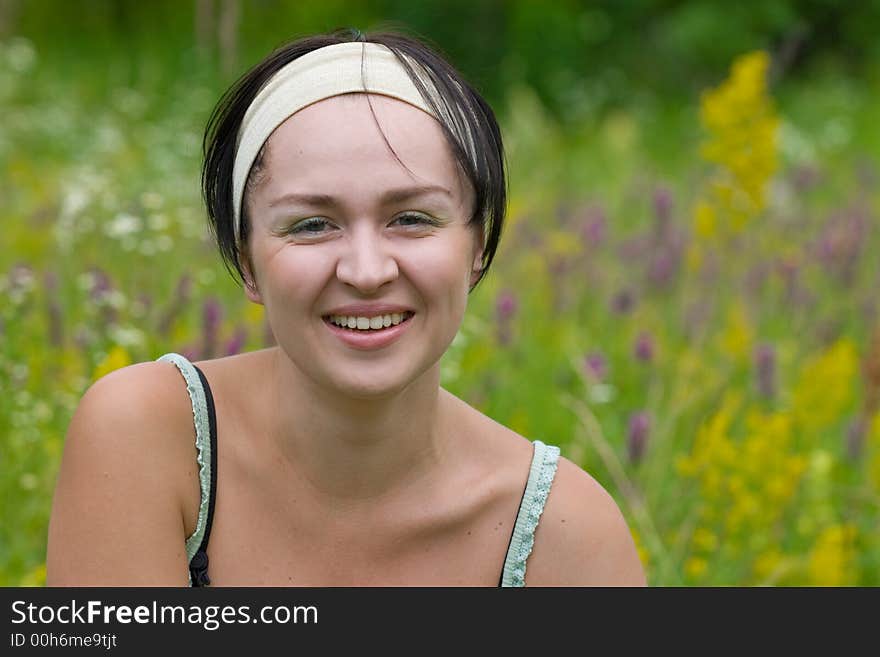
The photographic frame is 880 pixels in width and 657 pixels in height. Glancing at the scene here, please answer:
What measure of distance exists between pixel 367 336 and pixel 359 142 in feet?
0.85

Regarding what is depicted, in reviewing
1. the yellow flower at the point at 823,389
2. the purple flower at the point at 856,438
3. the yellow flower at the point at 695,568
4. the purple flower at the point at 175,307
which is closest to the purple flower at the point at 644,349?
the yellow flower at the point at 823,389

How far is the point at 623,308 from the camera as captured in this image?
3773 mm

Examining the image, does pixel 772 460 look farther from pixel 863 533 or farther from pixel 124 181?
pixel 124 181

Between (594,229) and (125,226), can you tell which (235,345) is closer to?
(125,226)

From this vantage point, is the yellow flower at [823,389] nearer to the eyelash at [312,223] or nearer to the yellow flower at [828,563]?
the yellow flower at [828,563]

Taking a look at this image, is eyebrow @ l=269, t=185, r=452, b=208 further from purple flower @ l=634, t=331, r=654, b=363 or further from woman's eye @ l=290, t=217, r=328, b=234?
purple flower @ l=634, t=331, r=654, b=363

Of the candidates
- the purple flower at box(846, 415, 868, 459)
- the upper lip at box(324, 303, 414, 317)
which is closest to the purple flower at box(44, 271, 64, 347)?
the upper lip at box(324, 303, 414, 317)

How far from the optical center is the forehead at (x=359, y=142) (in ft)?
5.29

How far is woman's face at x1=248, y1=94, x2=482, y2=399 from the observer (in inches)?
63.4

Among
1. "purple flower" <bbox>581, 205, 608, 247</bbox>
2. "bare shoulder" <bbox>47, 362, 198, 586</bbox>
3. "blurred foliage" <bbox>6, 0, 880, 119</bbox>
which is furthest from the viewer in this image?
"blurred foliage" <bbox>6, 0, 880, 119</bbox>

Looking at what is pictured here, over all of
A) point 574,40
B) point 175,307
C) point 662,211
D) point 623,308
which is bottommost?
point 175,307

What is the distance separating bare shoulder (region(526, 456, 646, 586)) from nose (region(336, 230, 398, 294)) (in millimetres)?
507

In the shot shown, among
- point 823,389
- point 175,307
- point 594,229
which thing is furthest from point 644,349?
point 175,307

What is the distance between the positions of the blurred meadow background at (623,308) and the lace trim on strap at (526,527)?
73 cm
